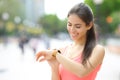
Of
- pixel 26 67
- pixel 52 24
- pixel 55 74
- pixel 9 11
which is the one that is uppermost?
pixel 9 11

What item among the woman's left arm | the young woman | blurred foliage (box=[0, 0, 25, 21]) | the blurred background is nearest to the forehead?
the young woman

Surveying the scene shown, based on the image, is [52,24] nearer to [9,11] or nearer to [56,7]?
[56,7]

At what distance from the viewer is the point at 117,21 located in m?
1.93

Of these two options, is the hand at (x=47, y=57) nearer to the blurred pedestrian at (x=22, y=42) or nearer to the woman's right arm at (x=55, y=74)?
the woman's right arm at (x=55, y=74)

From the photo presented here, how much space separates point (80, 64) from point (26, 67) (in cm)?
100

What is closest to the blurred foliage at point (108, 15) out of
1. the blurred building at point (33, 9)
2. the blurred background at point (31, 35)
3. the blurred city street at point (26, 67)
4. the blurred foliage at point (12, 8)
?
the blurred background at point (31, 35)

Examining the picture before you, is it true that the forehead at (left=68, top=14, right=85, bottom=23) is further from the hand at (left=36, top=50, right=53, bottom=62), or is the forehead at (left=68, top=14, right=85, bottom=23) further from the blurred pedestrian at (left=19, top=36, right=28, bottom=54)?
the blurred pedestrian at (left=19, top=36, right=28, bottom=54)

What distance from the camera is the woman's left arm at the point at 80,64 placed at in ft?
2.99

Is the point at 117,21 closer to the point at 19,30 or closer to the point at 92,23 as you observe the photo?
the point at 19,30

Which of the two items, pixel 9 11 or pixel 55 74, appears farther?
pixel 9 11

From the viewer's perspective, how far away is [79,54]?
97cm

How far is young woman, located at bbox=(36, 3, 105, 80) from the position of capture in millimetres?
916

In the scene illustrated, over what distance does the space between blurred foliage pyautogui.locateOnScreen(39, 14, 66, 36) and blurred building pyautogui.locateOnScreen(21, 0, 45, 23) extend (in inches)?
1.7

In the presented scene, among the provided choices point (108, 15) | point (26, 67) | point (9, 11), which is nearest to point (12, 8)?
point (9, 11)
